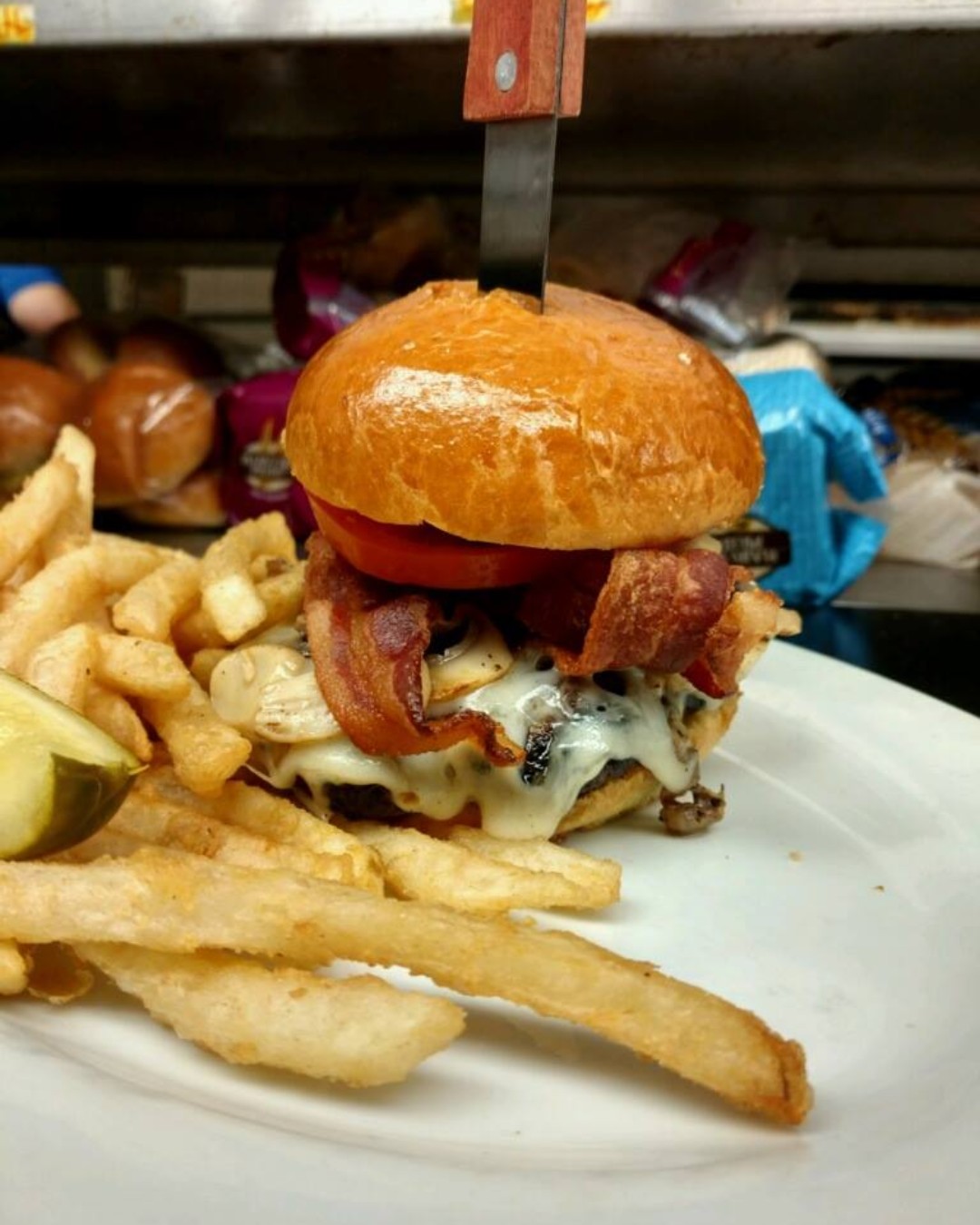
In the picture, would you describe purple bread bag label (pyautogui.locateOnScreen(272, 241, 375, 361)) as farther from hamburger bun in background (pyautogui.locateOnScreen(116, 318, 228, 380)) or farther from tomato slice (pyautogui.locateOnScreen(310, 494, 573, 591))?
tomato slice (pyautogui.locateOnScreen(310, 494, 573, 591))

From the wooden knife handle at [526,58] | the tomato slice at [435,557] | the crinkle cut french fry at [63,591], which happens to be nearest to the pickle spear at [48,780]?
the crinkle cut french fry at [63,591]

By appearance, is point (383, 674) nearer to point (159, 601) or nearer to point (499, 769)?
point (499, 769)

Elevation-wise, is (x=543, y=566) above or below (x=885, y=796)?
above

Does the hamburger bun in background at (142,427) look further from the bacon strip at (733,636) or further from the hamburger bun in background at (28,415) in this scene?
the bacon strip at (733,636)

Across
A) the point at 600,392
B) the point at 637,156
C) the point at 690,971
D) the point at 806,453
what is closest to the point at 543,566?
the point at 600,392

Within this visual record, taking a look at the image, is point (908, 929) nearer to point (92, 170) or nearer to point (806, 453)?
point (806, 453)
